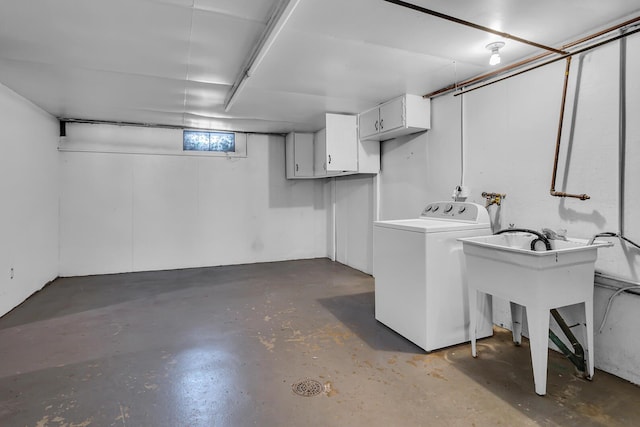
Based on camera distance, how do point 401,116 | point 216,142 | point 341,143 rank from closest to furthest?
1. point 401,116
2. point 341,143
3. point 216,142

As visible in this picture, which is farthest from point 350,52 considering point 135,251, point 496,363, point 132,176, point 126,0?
point 135,251

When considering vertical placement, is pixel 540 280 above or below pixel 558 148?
below

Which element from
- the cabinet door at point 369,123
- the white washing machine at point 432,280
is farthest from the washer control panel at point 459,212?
the cabinet door at point 369,123

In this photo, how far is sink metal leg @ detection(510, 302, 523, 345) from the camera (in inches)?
105

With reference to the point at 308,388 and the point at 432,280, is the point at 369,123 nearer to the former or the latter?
the point at 432,280

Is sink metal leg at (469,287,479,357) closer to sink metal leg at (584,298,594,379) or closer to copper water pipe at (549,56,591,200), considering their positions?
→ sink metal leg at (584,298,594,379)

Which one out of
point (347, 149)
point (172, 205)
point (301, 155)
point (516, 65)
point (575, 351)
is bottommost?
point (575, 351)

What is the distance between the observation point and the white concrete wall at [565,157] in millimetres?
2139

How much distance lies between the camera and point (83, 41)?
2.43 meters

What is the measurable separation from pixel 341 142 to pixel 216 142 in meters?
2.41

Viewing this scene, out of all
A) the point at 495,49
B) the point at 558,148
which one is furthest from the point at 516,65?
the point at 558,148

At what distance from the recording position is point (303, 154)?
18.9ft

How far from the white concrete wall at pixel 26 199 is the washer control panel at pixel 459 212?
4.32 meters

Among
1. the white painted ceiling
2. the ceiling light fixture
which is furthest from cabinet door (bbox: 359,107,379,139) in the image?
the ceiling light fixture
